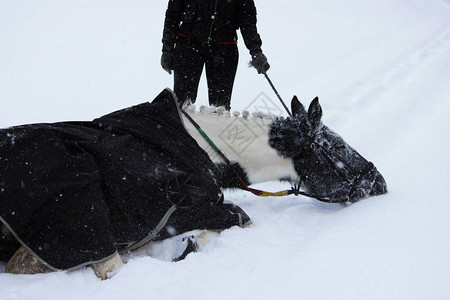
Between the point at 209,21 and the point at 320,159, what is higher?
the point at 209,21

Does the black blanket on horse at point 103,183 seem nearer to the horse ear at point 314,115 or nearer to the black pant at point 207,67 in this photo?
the horse ear at point 314,115

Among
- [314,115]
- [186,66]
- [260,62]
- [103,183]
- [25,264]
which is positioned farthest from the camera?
[186,66]

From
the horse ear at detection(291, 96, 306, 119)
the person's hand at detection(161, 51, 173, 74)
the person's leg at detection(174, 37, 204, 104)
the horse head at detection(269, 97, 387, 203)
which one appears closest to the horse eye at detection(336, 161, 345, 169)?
the horse head at detection(269, 97, 387, 203)

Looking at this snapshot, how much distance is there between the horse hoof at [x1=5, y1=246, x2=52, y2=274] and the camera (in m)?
1.88

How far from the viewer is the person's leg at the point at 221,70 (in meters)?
3.61

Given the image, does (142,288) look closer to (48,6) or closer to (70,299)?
(70,299)

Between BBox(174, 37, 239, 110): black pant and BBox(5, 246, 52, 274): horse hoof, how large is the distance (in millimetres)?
1986

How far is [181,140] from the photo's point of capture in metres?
2.25

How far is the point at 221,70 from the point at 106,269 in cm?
226

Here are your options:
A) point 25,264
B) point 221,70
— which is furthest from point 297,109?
point 25,264

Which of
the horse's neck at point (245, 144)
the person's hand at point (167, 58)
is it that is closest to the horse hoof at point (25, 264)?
the horse's neck at point (245, 144)

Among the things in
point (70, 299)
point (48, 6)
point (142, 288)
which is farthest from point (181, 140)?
point (48, 6)

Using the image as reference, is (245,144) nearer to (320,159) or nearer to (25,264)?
(320,159)

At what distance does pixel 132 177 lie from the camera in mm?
2037
